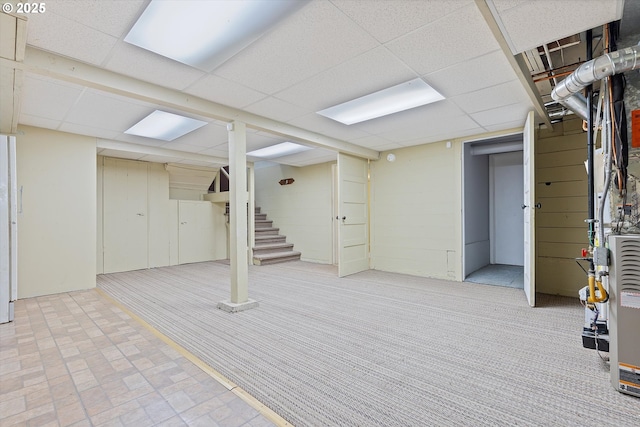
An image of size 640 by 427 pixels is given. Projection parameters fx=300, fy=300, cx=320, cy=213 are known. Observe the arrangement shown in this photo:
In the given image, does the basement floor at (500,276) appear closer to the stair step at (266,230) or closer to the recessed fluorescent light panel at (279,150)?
the recessed fluorescent light panel at (279,150)

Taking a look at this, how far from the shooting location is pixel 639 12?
6.41ft

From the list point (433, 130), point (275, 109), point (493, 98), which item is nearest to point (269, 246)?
point (275, 109)

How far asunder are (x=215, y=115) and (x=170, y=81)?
584mm

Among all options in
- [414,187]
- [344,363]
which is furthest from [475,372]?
[414,187]

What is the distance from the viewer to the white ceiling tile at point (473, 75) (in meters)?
2.32

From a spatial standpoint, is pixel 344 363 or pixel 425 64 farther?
pixel 425 64

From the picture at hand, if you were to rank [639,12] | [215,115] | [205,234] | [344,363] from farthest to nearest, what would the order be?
1. [205,234]
2. [215,115]
3. [344,363]
4. [639,12]

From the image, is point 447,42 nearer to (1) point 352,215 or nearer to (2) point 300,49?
(2) point 300,49

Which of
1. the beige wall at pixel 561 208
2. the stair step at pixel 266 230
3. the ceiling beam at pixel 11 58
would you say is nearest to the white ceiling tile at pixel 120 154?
the ceiling beam at pixel 11 58

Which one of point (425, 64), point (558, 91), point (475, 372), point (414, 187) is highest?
point (425, 64)

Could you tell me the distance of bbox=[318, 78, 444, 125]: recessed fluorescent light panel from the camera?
2.88m

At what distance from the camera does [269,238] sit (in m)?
7.43

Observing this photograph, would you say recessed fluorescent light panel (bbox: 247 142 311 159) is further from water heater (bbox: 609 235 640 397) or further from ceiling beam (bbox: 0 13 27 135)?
water heater (bbox: 609 235 640 397)

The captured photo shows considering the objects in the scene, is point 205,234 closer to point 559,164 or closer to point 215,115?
point 215,115
